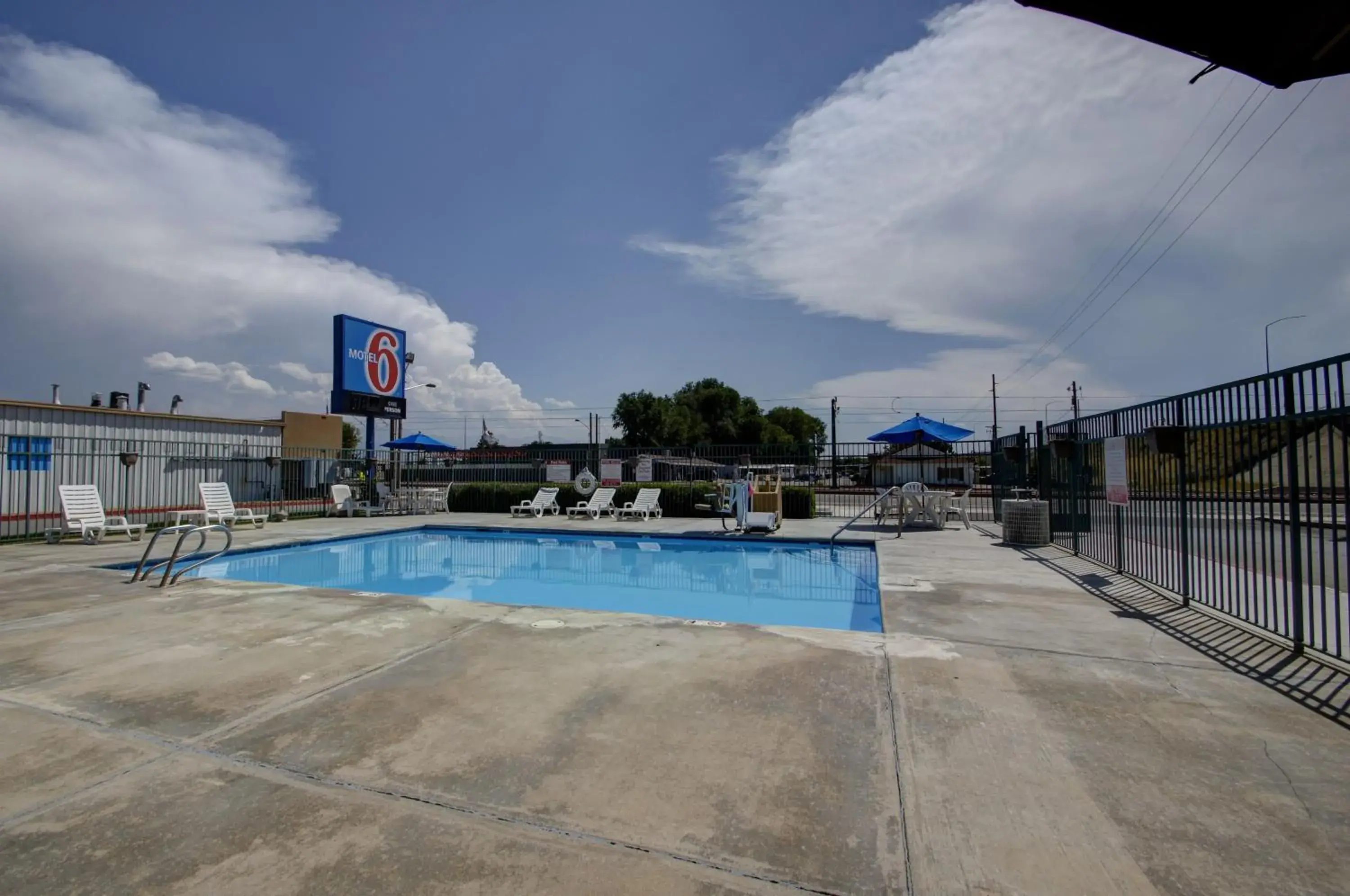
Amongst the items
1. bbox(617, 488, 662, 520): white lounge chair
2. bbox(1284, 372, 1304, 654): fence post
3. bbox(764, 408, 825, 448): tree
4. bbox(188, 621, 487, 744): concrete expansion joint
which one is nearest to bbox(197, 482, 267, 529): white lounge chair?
bbox(617, 488, 662, 520): white lounge chair

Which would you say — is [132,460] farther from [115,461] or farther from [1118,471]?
[1118,471]

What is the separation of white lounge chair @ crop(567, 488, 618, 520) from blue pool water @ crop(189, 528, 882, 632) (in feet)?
6.65

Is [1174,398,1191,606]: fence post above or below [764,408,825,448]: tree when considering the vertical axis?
below

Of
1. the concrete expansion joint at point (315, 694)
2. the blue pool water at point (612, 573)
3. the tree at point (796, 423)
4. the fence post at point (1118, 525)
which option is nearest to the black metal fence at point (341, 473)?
the blue pool water at point (612, 573)

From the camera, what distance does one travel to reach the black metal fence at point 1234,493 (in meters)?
3.89

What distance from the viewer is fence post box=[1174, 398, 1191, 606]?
532 cm

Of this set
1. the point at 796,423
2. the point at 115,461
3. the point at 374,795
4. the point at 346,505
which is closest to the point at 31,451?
the point at 115,461

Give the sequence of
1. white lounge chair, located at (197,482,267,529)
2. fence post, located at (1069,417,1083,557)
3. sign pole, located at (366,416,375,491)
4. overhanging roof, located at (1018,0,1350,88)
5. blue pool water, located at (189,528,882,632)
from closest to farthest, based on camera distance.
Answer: overhanging roof, located at (1018,0,1350,88), blue pool water, located at (189,528,882,632), fence post, located at (1069,417,1083,557), white lounge chair, located at (197,482,267,529), sign pole, located at (366,416,375,491)

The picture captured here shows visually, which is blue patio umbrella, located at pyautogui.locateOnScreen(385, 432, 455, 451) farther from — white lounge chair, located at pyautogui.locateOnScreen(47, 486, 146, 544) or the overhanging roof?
the overhanging roof

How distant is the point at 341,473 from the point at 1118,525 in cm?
1877

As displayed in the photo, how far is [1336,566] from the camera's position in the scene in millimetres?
3338

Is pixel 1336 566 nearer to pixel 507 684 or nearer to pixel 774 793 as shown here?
pixel 774 793

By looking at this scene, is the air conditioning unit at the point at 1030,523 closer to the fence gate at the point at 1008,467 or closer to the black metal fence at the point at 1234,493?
the fence gate at the point at 1008,467

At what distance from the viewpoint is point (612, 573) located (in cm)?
969
